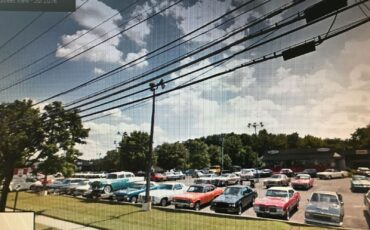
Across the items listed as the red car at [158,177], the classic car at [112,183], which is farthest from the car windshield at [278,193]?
the red car at [158,177]

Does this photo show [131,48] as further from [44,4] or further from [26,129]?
[26,129]

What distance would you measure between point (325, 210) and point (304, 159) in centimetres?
145

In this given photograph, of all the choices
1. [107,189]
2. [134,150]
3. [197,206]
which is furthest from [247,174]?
[107,189]

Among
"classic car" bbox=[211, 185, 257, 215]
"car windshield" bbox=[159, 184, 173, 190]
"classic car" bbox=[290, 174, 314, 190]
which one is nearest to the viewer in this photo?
"classic car" bbox=[211, 185, 257, 215]

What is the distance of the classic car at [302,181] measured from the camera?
9507mm

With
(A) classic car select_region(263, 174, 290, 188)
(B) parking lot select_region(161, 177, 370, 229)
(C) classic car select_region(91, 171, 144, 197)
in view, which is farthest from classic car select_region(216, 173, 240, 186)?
(C) classic car select_region(91, 171, 144, 197)

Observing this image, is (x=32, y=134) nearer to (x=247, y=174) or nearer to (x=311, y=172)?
(x=247, y=174)

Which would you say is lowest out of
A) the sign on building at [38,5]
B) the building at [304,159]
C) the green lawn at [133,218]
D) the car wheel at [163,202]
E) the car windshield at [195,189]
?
the green lawn at [133,218]

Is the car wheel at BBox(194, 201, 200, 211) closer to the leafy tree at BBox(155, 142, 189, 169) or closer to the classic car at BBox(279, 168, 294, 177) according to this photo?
the leafy tree at BBox(155, 142, 189, 169)

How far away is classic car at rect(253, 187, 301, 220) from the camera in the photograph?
7.40 metres

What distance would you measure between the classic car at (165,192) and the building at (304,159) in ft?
8.45

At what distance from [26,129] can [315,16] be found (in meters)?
5.74

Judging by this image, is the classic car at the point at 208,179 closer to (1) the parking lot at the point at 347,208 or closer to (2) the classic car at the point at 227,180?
(2) the classic car at the point at 227,180

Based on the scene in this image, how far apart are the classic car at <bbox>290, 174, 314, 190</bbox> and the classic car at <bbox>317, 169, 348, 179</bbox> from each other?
0.49 meters
